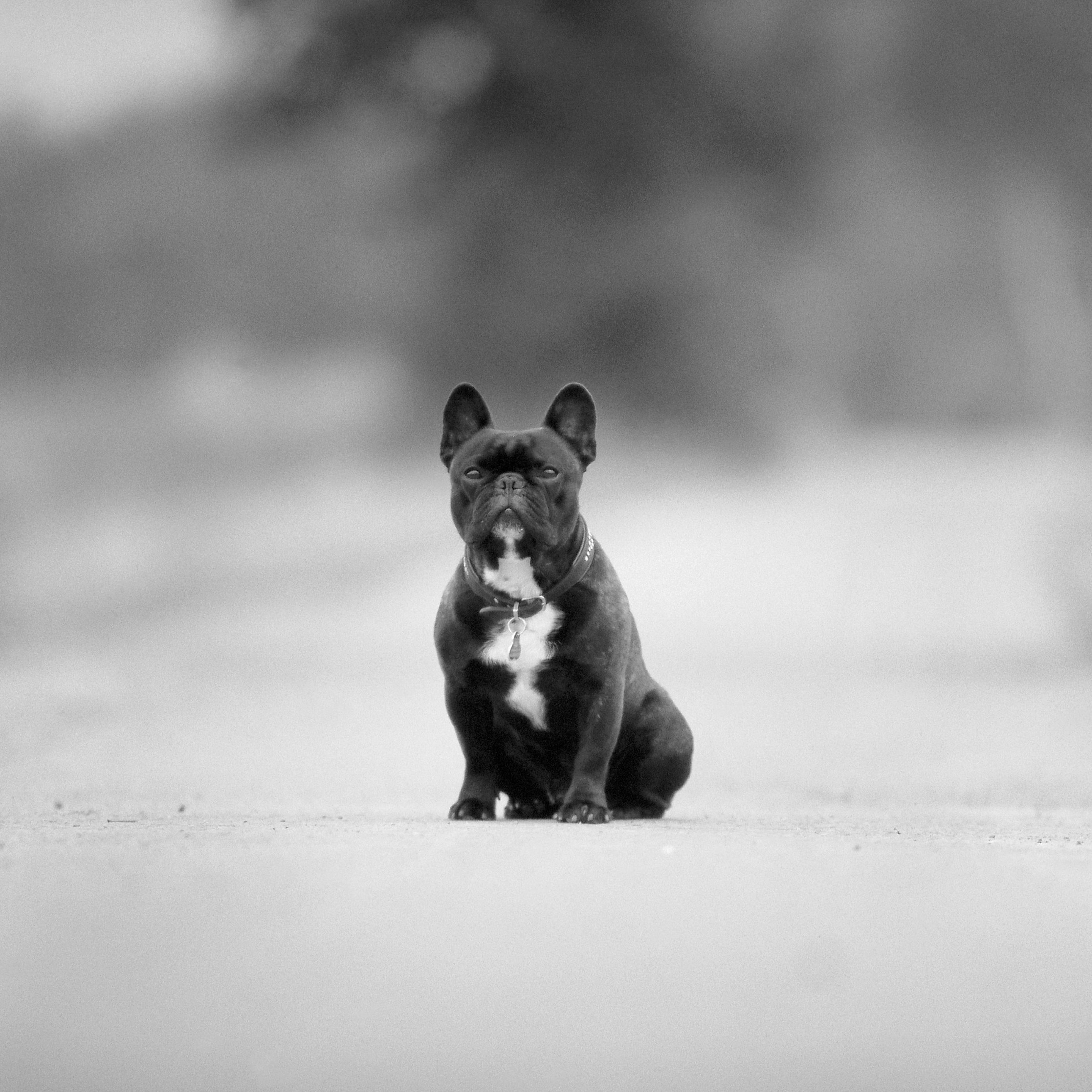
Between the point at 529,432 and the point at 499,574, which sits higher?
the point at 529,432

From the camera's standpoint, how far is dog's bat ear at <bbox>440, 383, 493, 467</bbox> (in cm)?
614

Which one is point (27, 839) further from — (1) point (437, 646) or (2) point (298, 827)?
(1) point (437, 646)

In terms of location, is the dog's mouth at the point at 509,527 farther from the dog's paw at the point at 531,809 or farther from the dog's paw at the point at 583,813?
the dog's paw at the point at 531,809

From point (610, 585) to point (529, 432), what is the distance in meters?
0.64

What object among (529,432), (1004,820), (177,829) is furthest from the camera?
(1004,820)

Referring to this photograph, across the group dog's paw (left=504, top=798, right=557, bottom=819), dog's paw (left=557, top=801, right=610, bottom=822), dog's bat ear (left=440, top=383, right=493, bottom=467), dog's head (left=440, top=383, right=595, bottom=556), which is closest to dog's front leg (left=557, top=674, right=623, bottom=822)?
dog's paw (left=557, top=801, right=610, bottom=822)

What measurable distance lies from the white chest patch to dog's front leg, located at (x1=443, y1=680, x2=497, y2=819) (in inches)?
7.8

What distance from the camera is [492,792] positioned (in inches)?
239

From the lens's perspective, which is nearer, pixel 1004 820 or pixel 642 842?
pixel 642 842

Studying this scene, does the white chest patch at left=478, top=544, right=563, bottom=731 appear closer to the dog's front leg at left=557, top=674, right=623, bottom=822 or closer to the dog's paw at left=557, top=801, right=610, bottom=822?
the dog's front leg at left=557, top=674, right=623, bottom=822

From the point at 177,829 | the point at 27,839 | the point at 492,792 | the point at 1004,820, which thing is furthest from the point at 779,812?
the point at 27,839

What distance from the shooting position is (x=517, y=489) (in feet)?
18.8

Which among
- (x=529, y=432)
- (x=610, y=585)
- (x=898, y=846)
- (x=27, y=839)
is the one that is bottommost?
(x=27, y=839)

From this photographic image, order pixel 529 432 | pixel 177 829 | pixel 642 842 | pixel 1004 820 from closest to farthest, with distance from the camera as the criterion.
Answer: pixel 642 842 → pixel 177 829 → pixel 529 432 → pixel 1004 820
